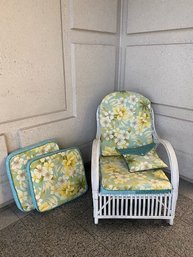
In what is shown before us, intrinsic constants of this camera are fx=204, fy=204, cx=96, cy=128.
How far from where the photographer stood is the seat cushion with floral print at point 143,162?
1.52 m

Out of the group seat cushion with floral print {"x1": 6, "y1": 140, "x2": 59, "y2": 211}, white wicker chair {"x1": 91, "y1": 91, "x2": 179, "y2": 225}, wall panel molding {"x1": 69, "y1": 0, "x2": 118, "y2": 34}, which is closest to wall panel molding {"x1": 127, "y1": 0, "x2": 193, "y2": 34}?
wall panel molding {"x1": 69, "y1": 0, "x2": 118, "y2": 34}

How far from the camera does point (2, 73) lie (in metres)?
1.46

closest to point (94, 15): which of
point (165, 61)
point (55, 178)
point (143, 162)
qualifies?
point (165, 61)

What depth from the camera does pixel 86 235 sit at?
142 cm

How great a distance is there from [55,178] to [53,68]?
0.91 metres

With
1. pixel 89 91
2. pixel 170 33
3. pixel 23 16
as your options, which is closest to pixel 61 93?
pixel 89 91

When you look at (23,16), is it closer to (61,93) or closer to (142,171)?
(61,93)

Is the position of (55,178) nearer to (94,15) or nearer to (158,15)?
(94,15)

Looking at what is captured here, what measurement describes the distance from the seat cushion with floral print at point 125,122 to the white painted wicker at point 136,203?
0.35 meters

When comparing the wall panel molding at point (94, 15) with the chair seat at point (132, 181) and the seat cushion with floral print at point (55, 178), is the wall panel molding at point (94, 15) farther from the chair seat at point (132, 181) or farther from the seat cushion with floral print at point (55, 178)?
the chair seat at point (132, 181)

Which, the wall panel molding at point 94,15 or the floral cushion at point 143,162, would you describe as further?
the wall panel molding at point 94,15

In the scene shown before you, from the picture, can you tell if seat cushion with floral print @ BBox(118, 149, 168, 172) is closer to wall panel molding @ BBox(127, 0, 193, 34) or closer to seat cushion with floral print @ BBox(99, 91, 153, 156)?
seat cushion with floral print @ BBox(99, 91, 153, 156)

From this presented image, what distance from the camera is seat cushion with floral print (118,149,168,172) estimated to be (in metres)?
1.52

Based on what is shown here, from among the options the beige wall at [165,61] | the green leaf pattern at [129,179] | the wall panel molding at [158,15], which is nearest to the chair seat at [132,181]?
the green leaf pattern at [129,179]
